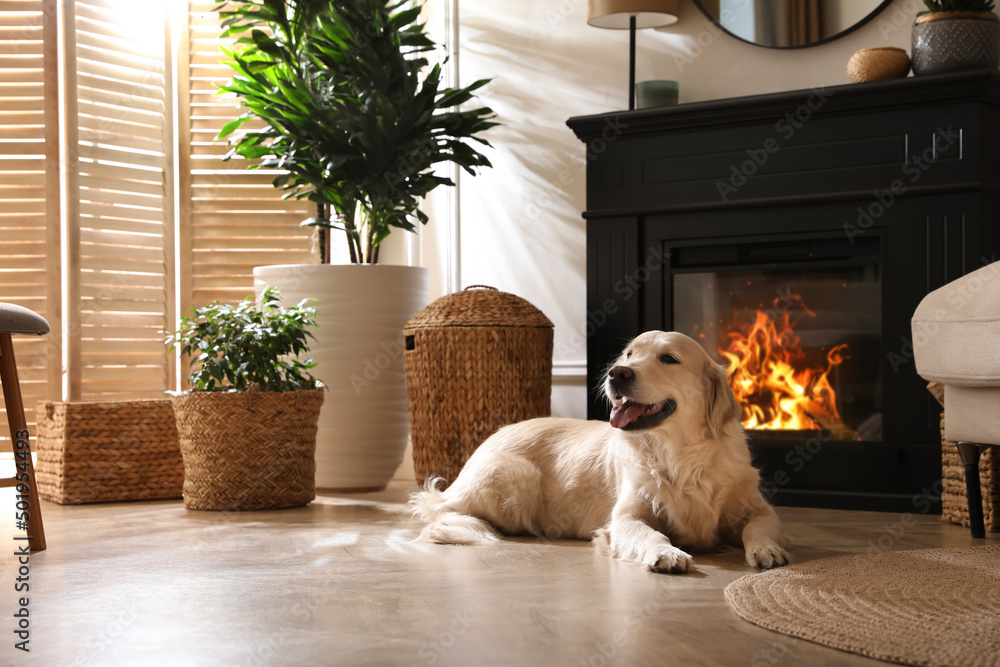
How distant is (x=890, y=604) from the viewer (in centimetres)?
167

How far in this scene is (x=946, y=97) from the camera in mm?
2959

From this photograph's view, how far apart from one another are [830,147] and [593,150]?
875 millimetres

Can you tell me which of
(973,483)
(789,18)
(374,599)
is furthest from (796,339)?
(374,599)

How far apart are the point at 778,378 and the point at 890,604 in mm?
1750

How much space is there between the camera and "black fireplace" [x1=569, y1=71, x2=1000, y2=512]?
9.84 ft

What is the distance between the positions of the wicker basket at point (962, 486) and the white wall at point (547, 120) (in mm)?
1521

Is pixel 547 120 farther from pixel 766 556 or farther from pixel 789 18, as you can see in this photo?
pixel 766 556

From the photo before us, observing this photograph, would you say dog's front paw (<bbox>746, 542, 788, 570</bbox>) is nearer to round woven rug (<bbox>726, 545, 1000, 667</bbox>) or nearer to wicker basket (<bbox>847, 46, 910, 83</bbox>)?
round woven rug (<bbox>726, 545, 1000, 667</bbox>)

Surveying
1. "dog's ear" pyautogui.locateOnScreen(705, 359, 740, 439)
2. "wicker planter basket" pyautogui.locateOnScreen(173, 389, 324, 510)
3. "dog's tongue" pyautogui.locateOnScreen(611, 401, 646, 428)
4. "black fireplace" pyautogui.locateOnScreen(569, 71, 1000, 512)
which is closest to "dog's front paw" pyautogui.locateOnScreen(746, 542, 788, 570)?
"dog's ear" pyautogui.locateOnScreen(705, 359, 740, 439)

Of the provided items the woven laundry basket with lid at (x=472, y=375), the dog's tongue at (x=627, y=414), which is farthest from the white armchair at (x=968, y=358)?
the woven laundry basket with lid at (x=472, y=375)

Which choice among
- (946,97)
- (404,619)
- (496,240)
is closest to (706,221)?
(946,97)

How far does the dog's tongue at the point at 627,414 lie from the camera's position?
7.34ft

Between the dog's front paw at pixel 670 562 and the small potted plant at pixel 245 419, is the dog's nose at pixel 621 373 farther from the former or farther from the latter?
the small potted plant at pixel 245 419

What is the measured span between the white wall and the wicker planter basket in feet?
3.91
